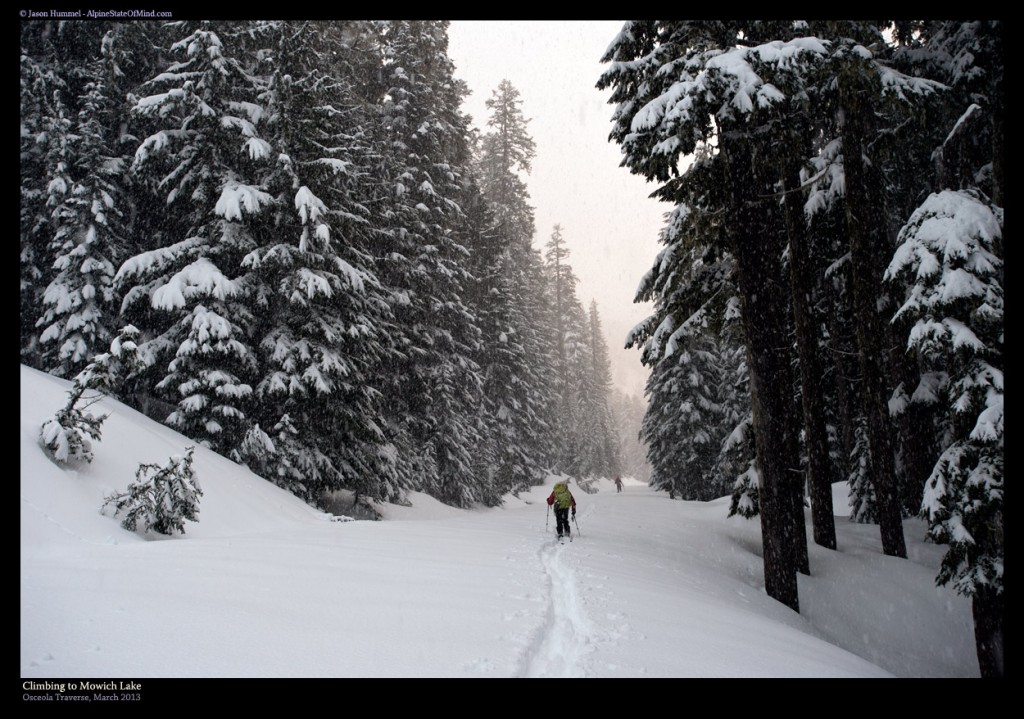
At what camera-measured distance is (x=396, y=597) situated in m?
5.77

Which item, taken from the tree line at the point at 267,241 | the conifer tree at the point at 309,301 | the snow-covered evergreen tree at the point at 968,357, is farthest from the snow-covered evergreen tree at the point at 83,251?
the snow-covered evergreen tree at the point at 968,357

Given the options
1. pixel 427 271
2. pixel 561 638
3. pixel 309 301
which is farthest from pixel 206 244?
pixel 561 638

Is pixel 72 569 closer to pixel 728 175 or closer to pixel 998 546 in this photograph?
pixel 728 175

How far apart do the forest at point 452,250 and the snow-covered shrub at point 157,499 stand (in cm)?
159

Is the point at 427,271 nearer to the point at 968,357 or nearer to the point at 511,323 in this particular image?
the point at 511,323

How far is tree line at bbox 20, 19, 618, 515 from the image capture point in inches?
533

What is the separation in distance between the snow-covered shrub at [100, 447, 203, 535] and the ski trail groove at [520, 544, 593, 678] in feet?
19.4

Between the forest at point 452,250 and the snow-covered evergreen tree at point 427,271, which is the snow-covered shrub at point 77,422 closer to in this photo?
the forest at point 452,250

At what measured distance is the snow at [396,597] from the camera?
4.01 metres

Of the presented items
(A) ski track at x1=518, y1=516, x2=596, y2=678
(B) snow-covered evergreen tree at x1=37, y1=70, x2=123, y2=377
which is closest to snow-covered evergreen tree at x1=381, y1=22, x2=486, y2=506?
(B) snow-covered evergreen tree at x1=37, y1=70, x2=123, y2=377

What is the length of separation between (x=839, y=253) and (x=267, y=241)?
1616 centimetres

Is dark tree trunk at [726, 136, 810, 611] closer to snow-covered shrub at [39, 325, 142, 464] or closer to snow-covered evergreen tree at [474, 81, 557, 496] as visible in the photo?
snow-covered shrub at [39, 325, 142, 464]

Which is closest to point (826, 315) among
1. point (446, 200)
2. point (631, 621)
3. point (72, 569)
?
point (631, 621)

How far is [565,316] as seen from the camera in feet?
207
